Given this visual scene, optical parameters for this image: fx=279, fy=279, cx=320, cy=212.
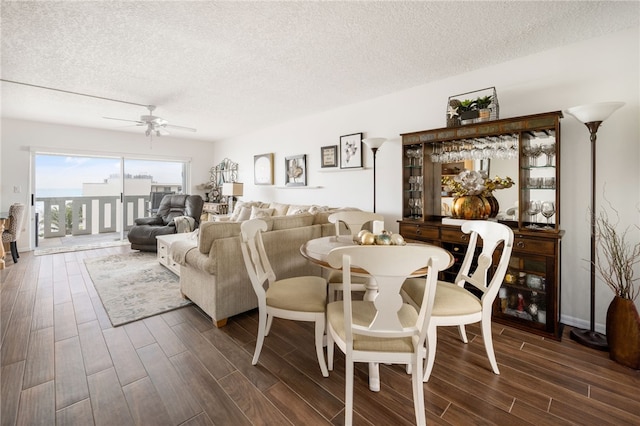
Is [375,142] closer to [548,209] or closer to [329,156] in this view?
[329,156]

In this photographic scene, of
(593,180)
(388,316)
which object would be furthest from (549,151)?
(388,316)

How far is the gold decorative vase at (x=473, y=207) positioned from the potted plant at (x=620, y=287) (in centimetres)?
83

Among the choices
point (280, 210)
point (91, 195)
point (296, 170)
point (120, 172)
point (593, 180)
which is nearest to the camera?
point (593, 180)

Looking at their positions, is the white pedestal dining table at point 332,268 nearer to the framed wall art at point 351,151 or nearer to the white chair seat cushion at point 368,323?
the white chair seat cushion at point 368,323

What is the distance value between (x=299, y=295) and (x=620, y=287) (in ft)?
7.56

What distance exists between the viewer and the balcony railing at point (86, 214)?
20.0ft

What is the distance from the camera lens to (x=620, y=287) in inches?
78.9

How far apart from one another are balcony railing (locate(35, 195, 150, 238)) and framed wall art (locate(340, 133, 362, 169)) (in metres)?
5.14

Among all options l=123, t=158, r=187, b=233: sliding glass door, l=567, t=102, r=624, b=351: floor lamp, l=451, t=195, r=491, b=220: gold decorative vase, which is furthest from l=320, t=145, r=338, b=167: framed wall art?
l=123, t=158, r=187, b=233: sliding glass door

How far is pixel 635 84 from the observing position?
2.21 m

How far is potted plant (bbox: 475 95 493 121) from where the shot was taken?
2660mm

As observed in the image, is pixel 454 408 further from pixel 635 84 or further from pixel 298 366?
pixel 635 84

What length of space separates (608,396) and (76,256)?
6727 mm

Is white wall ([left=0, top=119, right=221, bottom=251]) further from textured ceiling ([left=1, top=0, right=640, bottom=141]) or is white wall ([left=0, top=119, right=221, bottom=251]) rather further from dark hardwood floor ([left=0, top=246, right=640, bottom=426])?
dark hardwood floor ([left=0, top=246, right=640, bottom=426])
